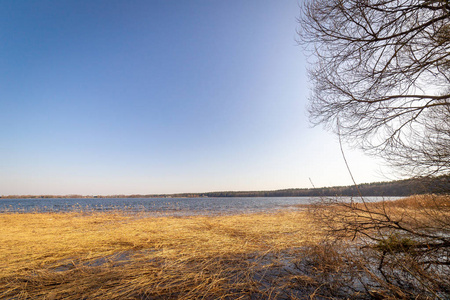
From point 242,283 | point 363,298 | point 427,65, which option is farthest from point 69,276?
point 427,65

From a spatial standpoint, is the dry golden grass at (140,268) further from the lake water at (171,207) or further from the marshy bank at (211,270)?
the lake water at (171,207)

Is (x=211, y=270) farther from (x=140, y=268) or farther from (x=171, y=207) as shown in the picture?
(x=171, y=207)

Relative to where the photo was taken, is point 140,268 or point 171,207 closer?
point 140,268

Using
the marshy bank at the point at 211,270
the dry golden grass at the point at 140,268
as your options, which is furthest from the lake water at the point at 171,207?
the dry golden grass at the point at 140,268

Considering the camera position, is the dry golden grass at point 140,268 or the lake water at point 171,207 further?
the lake water at point 171,207

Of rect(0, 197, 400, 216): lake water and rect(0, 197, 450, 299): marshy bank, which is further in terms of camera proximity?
rect(0, 197, 400, 216): lake water

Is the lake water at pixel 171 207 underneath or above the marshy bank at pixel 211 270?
underneath

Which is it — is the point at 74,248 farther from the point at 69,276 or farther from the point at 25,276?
the point at 69,276

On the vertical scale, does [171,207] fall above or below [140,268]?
below

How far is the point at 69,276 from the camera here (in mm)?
4094

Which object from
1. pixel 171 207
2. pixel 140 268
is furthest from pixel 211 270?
pixel 171 207

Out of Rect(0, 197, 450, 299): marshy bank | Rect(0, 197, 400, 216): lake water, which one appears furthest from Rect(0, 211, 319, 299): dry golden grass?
Rect(0, 197, 400, 216): lake water

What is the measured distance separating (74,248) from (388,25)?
978cm

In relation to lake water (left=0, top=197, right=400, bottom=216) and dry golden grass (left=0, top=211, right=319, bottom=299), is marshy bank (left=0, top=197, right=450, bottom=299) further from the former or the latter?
lake water (left=0, top=197, right=400, bottom=216)
